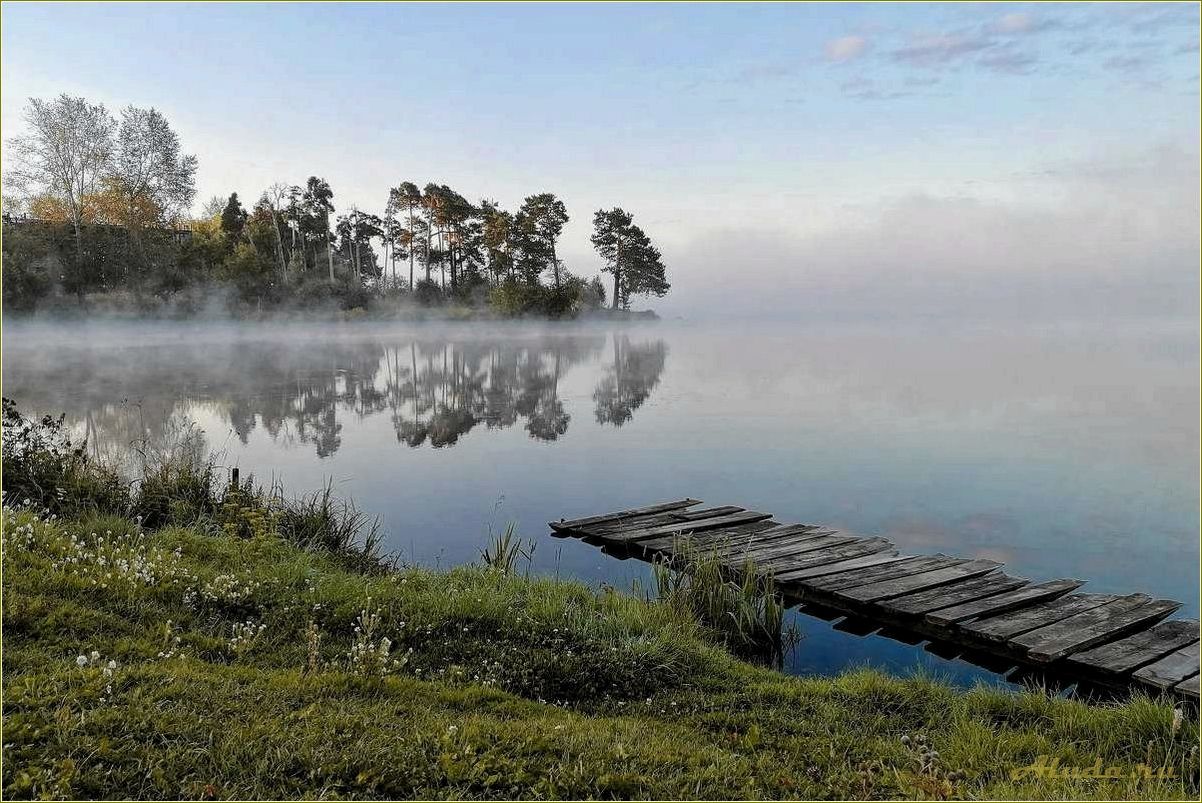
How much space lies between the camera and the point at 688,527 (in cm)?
1232

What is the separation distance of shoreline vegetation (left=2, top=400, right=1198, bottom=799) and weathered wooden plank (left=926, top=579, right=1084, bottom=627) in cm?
202

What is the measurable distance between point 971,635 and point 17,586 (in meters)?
8.38

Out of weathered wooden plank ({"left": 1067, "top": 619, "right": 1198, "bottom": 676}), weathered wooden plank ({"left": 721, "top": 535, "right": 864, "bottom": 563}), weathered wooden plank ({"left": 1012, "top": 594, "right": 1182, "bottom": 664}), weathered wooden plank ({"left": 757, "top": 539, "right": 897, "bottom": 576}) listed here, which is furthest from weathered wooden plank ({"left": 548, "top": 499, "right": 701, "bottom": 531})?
weathered wooden plank ({"left": 1067, "top": 619, "right": 1198, "bottom": 676})

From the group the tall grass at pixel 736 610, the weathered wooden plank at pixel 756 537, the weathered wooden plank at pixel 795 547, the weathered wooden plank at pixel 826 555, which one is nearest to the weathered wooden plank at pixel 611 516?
the weathered wooden plank at pixel 756 537

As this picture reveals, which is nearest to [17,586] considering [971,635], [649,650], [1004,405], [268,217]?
[649,650]

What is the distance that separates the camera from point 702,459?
797 inches

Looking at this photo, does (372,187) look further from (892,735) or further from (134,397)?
(892,735)

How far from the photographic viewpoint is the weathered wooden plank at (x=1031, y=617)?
26.5ft

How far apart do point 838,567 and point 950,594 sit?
1.41m

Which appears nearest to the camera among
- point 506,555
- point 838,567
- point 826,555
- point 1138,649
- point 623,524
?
point 1138,649

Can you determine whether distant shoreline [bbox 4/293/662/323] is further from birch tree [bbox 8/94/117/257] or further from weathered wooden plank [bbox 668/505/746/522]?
weathered wooden plank [bbox 668/505/746/522]

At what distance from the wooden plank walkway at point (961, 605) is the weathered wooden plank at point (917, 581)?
0.01 m

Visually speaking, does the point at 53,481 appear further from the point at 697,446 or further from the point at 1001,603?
the point at 697,446

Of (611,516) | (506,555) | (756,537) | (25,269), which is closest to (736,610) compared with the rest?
(506,555)
